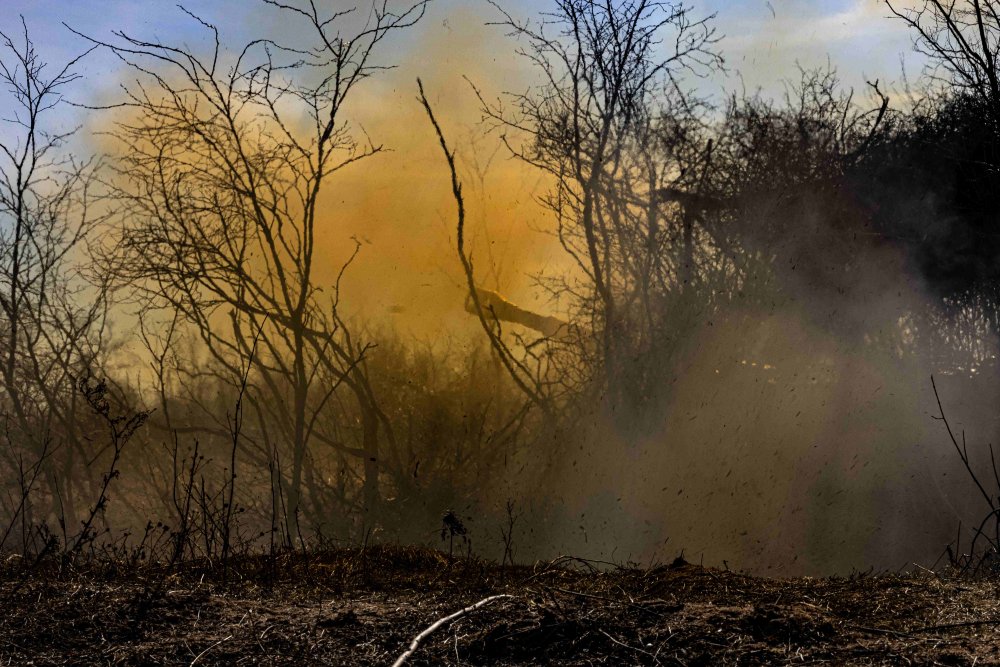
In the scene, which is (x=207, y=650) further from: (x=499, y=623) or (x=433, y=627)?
(x=499, y=623)

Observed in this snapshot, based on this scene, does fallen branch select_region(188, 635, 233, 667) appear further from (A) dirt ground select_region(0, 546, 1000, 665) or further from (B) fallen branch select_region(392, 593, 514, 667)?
(B) fallen branch select_region(392, 593, 514, 667)

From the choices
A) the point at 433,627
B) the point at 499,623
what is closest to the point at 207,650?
the point at 433,627

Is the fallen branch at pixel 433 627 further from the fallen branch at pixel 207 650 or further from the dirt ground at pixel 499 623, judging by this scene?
the fallen branch at pixel 207 650

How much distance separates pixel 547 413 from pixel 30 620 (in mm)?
10414

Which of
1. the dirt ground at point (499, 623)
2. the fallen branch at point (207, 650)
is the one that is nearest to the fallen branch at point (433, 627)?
the dirt ground at point (499, 623)

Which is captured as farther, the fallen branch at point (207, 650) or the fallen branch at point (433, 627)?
the fallen branch at point (207, 650)

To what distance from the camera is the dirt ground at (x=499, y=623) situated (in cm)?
435

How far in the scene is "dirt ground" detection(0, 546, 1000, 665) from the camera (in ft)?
14.3

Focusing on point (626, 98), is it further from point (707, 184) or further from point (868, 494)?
point (868, 494)

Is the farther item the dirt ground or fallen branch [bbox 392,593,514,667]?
the dirt ground

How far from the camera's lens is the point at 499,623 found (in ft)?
15.1

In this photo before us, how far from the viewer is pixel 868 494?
15297mm

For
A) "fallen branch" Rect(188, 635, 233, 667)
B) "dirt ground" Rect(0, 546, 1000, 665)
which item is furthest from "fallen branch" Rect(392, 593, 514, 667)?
"fallen branch" Rect(188, 635, 233, 667)

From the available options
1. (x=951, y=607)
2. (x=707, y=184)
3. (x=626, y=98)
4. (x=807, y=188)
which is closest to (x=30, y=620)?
(x=951, y=607)
